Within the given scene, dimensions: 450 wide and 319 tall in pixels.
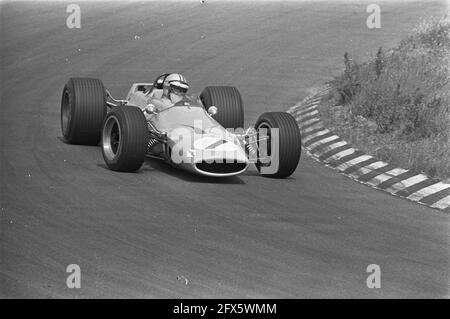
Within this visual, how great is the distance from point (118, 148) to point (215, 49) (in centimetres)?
1091

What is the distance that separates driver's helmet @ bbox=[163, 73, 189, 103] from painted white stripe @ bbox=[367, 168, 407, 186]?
3090 mm

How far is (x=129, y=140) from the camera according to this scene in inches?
534

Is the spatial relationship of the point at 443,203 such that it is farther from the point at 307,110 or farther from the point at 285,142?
the point at 307,110

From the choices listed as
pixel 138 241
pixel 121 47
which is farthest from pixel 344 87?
pixel 138 241

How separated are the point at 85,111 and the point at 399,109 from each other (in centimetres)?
562

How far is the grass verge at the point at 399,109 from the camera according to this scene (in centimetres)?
1586

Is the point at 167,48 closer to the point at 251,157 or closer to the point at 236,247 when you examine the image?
the point at 251,157

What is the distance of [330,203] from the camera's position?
1327 centimetres

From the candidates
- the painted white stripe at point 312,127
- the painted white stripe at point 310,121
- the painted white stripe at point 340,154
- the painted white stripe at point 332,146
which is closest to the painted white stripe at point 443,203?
the painted white stripe at point 340,154

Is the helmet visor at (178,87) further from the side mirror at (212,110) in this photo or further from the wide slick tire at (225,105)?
the wide slick tire at (225,105)

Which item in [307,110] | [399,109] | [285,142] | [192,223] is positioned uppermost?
[285,142]

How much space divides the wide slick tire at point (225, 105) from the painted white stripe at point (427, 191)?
10.8ft

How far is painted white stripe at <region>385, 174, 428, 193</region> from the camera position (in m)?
14.4

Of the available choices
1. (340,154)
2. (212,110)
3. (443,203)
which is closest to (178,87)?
(212,110)
